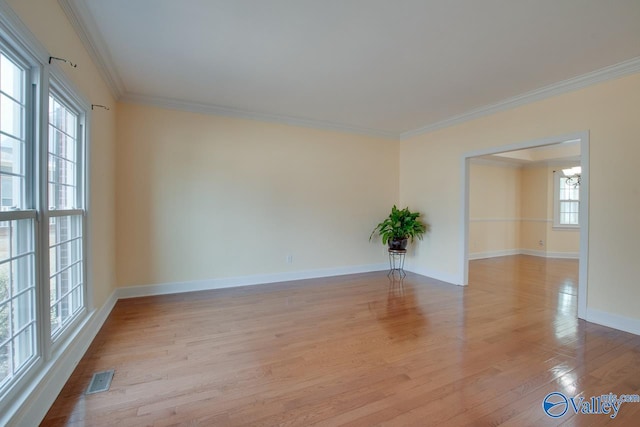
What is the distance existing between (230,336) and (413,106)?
3835 millimetres

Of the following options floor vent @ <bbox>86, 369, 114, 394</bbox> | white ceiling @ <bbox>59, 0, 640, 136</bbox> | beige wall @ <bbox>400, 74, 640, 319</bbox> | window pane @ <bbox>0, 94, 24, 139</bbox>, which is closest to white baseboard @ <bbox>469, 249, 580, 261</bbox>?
beige wall @ <bbox>400, 74, 640, 319</bbox>

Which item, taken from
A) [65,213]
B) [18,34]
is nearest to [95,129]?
[65,213]

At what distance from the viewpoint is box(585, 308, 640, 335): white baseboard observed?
2831 mm

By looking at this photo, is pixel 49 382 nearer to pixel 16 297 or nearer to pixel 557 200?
pixel 16 297

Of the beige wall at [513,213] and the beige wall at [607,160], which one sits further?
the beige wall at [513,213]

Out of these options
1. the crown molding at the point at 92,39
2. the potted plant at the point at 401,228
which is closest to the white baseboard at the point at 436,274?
the potted plant at the point at 401,228

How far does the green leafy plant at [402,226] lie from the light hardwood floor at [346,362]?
140cm

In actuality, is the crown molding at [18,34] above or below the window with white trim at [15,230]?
above

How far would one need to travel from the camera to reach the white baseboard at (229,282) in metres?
3.87

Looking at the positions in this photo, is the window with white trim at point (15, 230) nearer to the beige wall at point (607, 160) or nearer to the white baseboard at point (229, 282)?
the white baseboard at point (229, 282)

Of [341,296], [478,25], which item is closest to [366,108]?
[478,25]

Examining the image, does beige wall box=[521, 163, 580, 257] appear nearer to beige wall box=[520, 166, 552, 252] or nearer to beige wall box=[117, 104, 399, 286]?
beige wall box=[520, 166, 552, 252]

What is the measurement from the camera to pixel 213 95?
12.4ft

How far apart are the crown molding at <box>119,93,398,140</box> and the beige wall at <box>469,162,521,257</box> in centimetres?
325
